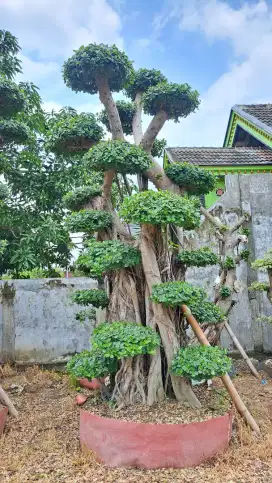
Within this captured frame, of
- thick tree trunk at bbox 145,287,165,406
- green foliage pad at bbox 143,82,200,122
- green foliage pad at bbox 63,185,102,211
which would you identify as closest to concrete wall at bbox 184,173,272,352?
green foliage pad at bbox 63,185,102,211

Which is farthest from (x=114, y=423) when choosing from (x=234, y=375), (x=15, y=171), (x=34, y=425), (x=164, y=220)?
(x=15, y=171)

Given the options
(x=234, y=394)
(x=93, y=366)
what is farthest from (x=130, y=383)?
(x=234, y=394)

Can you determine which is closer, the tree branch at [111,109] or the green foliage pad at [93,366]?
the green foliage pad at [93,366]

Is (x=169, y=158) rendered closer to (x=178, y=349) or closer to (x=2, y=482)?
(x=178, y=349)

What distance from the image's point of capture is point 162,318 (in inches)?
135

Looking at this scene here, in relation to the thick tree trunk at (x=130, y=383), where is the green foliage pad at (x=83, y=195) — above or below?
above

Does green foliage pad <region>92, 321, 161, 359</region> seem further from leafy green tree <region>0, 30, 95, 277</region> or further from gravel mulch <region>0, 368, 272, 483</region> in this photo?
leafy green tree <region>0, 30, 95, 277</region>

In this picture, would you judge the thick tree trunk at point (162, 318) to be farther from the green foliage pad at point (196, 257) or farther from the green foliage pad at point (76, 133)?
the green foliage pad at point (76, 133)

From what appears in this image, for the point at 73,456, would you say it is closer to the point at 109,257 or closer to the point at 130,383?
the point at 130,383

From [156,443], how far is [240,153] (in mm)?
7168

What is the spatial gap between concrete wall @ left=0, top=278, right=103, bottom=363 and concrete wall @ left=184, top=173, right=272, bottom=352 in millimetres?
1751

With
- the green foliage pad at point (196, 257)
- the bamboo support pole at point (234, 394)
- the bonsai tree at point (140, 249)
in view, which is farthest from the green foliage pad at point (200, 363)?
the green foliage pad at point (196, 257)

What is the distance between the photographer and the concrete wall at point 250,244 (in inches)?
229

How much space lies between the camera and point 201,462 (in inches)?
115
